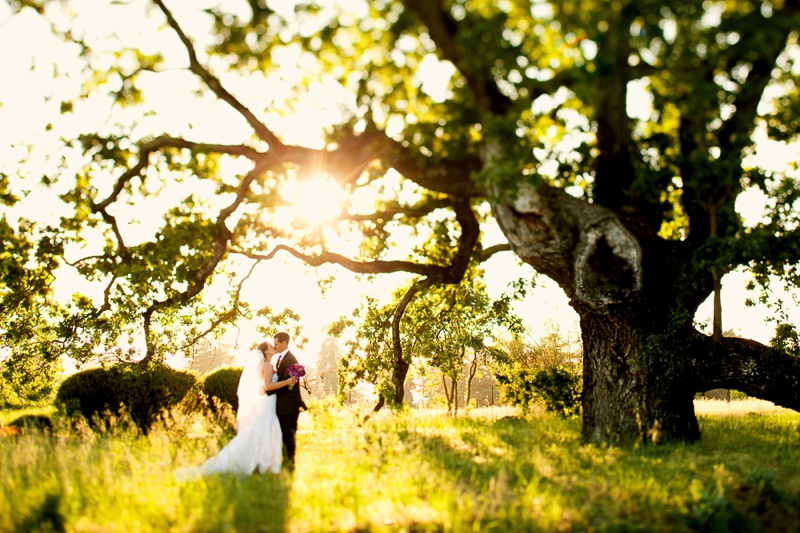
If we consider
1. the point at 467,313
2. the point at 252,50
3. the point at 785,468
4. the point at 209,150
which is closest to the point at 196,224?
the point at 209,150

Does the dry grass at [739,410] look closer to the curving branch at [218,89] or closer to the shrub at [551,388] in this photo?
the shrub at [551,388]

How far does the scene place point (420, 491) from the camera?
17.9 ft

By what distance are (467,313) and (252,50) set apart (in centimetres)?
1420

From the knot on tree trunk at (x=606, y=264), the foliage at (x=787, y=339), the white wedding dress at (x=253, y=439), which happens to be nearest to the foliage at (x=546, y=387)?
the foliage at (x=787, y=339)

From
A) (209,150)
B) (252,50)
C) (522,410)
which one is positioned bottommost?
(522,410)

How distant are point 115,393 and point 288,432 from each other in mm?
9761

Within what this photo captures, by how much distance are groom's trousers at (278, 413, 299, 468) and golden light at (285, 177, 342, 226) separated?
14.9 ft

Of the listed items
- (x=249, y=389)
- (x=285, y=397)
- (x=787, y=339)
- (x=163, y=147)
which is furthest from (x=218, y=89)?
(x=787, y=339)

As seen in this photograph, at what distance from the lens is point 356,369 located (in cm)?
1667

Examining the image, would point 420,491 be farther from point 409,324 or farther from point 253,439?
point 409,324

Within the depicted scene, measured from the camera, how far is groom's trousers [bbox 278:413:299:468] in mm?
8727

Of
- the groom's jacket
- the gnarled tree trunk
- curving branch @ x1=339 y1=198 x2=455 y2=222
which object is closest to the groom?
the groom's jacket

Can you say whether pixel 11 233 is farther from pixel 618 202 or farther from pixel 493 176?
pixel 618 202

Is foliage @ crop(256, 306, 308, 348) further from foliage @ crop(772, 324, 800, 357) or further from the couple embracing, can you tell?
foliage @ crop(772, 324, 800, 357)
